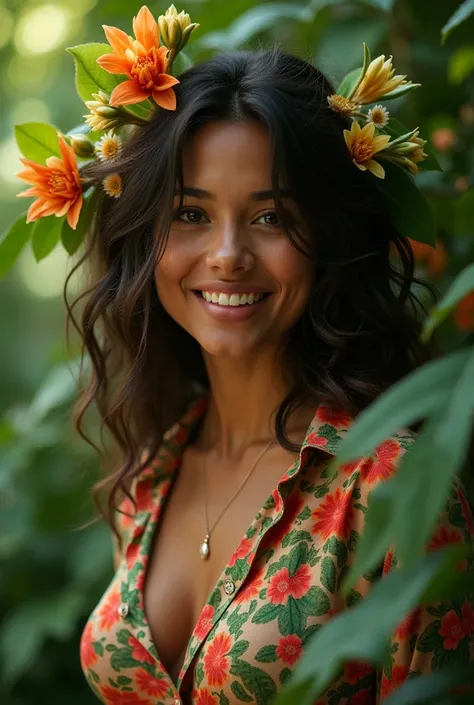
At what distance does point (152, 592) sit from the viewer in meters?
1.66

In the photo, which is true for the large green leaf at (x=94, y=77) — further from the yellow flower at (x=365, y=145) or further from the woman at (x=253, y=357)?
the yellow flower at (x=365, y=145)

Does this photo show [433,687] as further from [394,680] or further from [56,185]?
[56,185]

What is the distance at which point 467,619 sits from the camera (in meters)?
1.31

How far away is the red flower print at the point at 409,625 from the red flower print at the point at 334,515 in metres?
0.16

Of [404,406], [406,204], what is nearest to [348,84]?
[406,204]

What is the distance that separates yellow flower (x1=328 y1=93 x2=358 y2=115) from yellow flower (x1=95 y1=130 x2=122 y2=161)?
0.35m

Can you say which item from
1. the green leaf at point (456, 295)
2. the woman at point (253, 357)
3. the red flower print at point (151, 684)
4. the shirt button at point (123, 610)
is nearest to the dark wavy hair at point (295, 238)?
the woman at point (253, 357)

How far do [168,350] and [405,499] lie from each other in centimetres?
118

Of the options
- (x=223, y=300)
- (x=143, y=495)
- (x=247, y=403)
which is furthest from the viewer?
(x=143, y=495)

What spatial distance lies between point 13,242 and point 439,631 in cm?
95

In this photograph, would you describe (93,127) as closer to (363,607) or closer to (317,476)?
(317,476)

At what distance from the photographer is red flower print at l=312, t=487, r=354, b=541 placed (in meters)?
1.42

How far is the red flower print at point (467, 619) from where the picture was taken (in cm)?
130

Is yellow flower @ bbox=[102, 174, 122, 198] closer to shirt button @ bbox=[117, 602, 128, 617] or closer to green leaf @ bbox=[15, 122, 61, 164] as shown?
green leaf @ bbox=[15, 122, 61, 164]
